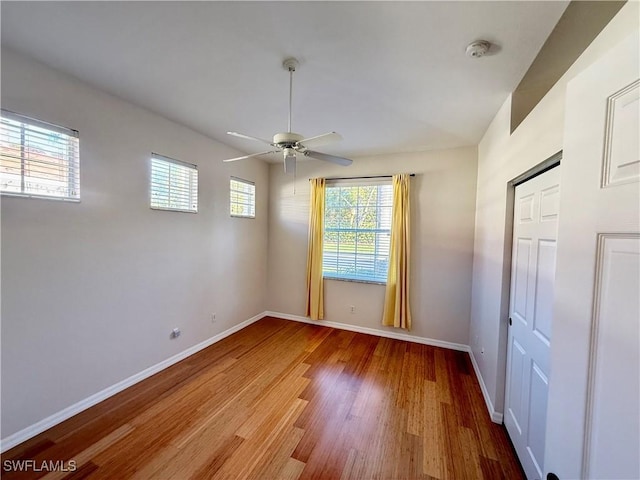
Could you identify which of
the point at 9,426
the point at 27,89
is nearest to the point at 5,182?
the point at 27,89

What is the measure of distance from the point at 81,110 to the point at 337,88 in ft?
6.79

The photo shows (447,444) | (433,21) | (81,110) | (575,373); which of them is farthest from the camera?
(81,110)

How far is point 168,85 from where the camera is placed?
209 cm

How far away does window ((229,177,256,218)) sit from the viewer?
371 cm

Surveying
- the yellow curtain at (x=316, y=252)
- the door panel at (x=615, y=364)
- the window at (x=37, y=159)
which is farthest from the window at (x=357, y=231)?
the door panel at (x=615, y=364)

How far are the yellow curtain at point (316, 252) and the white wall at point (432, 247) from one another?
0.14 m

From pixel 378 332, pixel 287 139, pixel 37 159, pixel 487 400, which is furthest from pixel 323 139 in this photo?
pixel 378 332

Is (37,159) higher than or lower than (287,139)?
lower

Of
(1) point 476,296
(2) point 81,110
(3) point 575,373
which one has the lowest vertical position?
(1) point 476,296

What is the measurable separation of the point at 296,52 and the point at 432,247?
2877mm

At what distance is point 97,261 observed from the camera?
221 cm

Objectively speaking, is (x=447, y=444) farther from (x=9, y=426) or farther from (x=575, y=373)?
(x=9, y=426)

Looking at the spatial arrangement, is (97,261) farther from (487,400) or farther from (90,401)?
(487,400)
